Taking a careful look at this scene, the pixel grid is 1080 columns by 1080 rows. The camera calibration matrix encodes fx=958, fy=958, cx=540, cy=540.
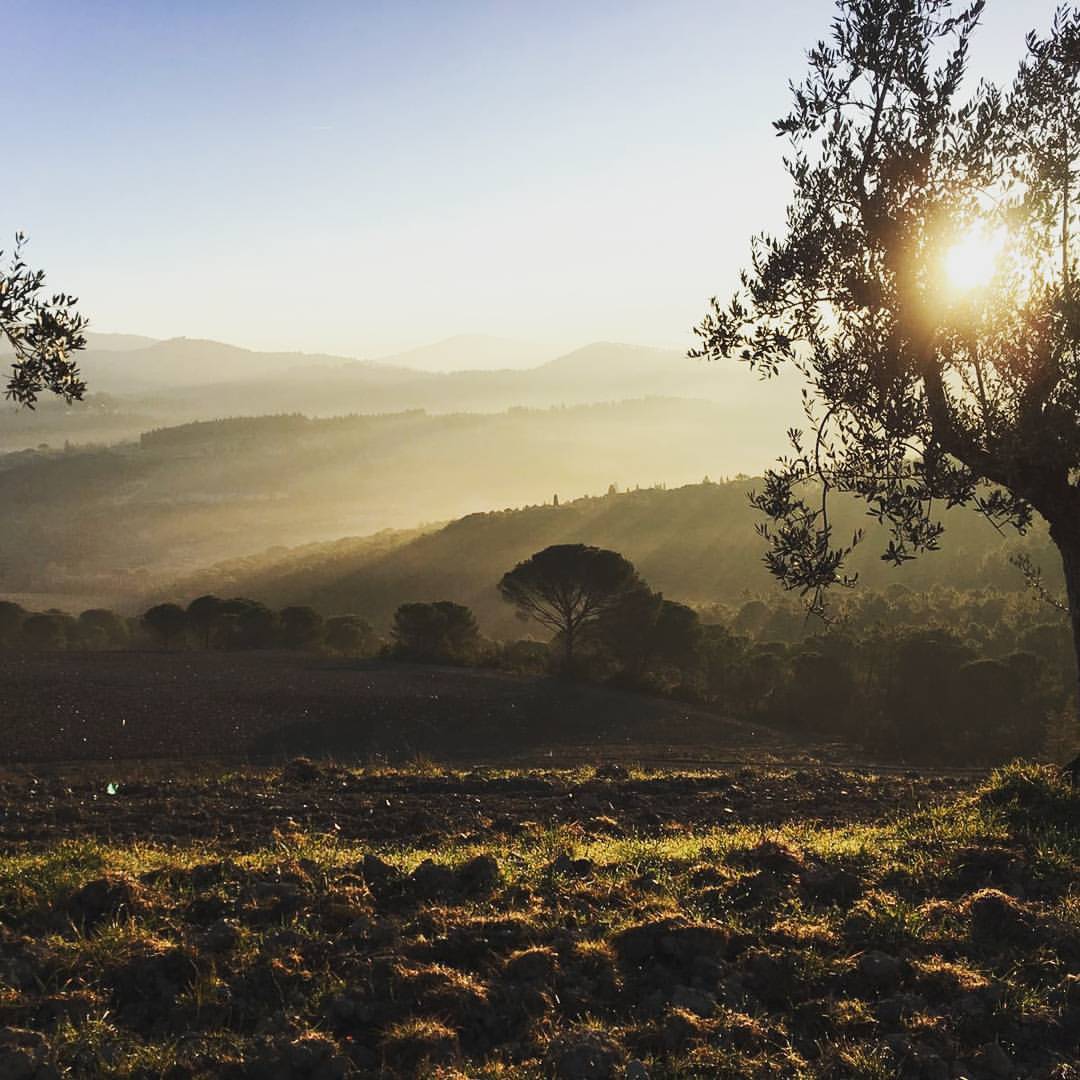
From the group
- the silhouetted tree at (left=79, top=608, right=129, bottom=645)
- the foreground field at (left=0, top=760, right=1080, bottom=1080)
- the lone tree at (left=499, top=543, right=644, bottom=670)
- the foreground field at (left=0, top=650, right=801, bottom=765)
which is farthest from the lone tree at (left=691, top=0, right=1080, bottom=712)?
the silhouetted tree at (left=79, top=608, right=129, bottom=645)


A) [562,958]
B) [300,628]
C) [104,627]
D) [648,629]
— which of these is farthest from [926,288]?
[104,627]

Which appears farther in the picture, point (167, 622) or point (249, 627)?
point (167, 622)

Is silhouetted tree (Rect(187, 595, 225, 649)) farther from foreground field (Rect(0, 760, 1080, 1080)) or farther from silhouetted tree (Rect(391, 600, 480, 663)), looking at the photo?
foreground field (Rect(0, 760, 1080, 1080))

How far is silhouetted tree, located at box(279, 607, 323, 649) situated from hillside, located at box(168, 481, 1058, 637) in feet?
155

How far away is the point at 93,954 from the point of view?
7.54 m

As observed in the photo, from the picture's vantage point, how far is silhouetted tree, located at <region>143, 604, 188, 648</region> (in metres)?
69.2

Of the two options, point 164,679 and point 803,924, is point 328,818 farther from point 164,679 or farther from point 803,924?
point 164,679

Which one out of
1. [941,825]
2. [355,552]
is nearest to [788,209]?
[941,825]

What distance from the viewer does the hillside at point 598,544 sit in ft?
379

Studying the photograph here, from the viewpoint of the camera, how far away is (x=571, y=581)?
5753 cm

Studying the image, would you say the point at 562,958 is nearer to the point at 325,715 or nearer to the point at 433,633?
the point at 325,715

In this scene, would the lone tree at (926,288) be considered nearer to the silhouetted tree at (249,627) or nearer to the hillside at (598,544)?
the silhouetted tree at (249,627)

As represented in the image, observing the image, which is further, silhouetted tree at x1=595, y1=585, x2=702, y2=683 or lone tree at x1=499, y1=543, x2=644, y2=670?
lone tree at x1=499, y1=543, x2=644, y2=670

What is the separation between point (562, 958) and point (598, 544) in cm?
14115
